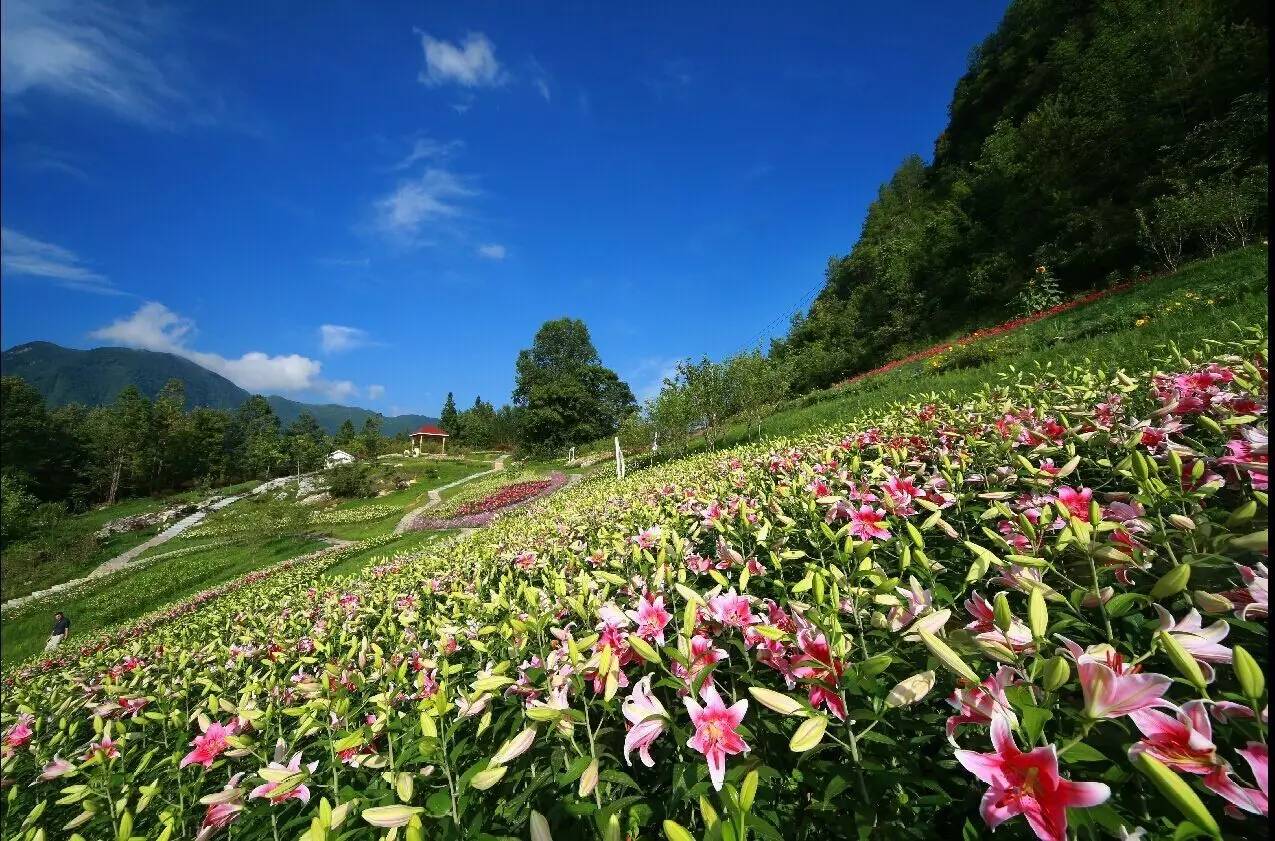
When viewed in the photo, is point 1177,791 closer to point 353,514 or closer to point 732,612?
point 732,612

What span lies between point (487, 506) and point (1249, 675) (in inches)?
786

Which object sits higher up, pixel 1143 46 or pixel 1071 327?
pixel 1143 46

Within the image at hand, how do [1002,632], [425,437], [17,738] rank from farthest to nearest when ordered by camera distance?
[425,437] < [17,738] < [1002,632]

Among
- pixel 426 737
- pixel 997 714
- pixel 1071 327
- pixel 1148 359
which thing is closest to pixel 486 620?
pixel 426 737

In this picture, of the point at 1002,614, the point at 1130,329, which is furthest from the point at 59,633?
the point at 1130,329

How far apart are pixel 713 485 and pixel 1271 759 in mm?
3569

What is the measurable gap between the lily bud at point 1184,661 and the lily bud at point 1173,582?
0.72 feet

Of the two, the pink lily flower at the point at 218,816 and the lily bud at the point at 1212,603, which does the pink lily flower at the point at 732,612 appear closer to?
the lily bud at the point at 1212,603

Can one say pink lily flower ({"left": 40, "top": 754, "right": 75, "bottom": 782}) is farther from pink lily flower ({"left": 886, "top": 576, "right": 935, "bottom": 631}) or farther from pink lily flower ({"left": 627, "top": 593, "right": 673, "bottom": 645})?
pink lily flower ({"left": 886, "top": 576, "right": 935, "bottom": 631})

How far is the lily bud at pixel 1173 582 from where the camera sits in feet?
3.20

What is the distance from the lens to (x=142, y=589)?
53.2ft

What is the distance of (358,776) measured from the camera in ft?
6.10

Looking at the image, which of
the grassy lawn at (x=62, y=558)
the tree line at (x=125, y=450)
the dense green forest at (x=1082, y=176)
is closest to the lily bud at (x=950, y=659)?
the dense green forest at (x=1082, y=176)

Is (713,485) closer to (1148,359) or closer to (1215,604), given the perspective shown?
(1215,604)
